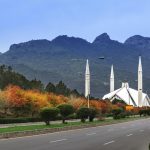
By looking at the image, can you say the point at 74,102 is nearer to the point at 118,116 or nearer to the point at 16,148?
the point at 118,116

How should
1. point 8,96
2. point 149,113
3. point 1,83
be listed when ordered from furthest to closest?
1. point 149,113
2. point 1,83
3. point 8,96

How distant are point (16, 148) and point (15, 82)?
82183 mm

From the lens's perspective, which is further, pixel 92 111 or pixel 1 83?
pixel 1 83

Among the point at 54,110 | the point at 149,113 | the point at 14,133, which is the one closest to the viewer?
the point at 14,133

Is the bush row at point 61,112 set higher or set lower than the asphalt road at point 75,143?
higher

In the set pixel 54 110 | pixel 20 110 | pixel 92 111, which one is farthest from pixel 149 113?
pixel 54 110

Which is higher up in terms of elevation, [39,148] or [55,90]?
[55,90]

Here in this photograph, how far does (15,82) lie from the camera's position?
103 m

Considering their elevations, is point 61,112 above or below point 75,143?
above

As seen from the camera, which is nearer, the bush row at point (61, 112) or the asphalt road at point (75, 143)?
the asphalt road at point (75, 143)

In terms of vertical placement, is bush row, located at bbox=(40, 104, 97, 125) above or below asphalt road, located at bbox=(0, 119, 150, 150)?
above

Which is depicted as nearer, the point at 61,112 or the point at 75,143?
the point at 75,143

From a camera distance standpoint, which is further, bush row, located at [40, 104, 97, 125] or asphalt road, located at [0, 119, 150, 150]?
bush row, located at [40, 104, 97, 125]

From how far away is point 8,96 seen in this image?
8025 cm
